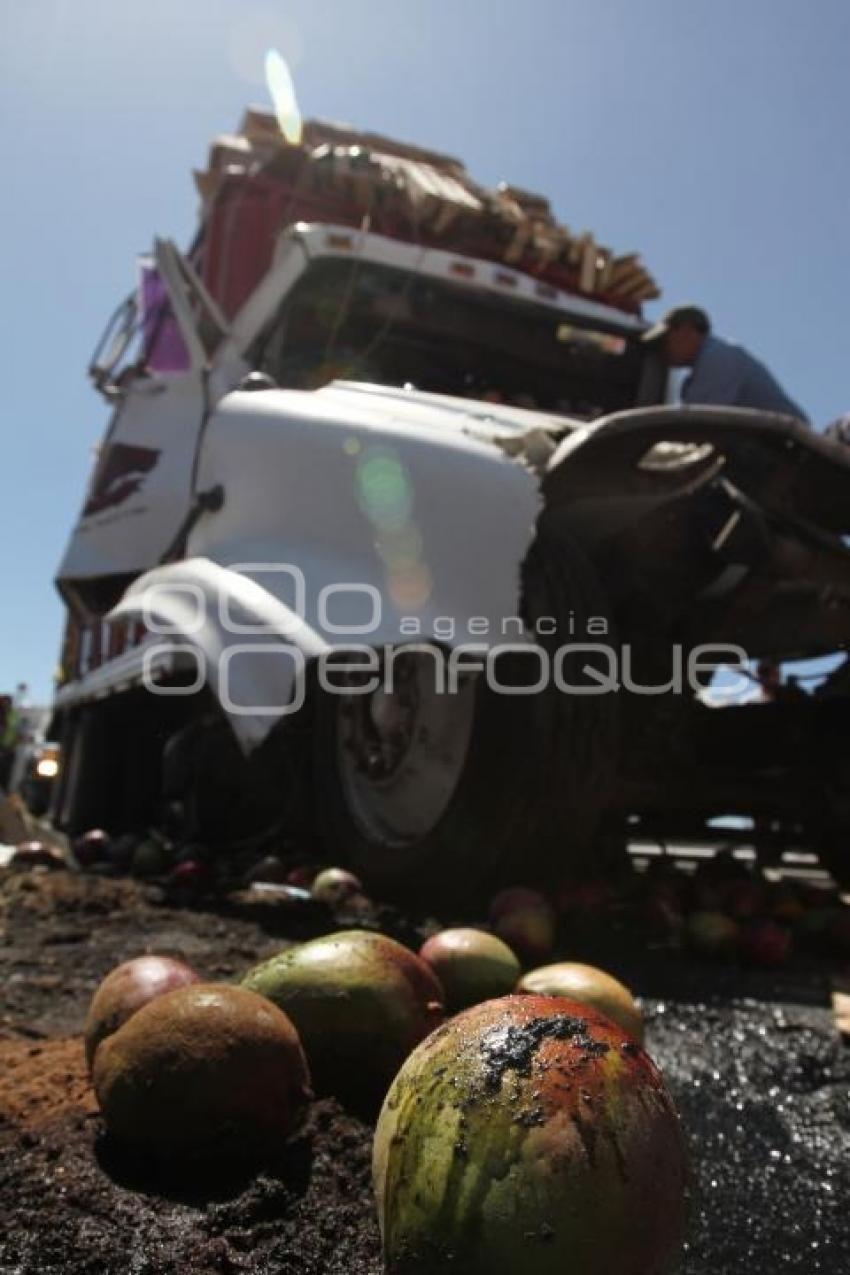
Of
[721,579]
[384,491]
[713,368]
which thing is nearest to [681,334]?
[713,368]

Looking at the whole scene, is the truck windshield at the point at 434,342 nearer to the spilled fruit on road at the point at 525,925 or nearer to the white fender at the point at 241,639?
the white fender at the point at 241,639

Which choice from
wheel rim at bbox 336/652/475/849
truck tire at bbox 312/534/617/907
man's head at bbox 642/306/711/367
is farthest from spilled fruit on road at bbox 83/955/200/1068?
man's head at bbox 642/306/711/367

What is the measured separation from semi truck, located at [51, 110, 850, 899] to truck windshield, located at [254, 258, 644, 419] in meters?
0.02

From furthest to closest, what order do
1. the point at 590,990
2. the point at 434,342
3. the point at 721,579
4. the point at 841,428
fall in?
the point at 434,342
the point at 841,428
the point at 721,579
the point at 590,990

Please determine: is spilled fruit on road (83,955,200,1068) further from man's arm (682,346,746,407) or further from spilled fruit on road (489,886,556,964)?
man's arm (682,346,746,407)

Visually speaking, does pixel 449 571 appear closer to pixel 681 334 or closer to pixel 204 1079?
pixel 204 1079

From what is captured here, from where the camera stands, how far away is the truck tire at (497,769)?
10.2 feet

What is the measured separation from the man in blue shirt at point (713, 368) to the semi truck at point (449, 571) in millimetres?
205

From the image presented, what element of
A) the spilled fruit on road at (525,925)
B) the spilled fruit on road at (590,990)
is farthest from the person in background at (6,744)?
the spilled fruit on road at (590,990)

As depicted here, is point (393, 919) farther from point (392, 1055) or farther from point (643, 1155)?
point (643, 1155)

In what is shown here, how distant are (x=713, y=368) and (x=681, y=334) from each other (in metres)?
0.27

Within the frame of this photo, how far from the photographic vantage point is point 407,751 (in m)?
3.65

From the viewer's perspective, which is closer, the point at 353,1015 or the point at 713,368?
the point at 353,1015

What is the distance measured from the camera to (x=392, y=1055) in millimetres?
1539
